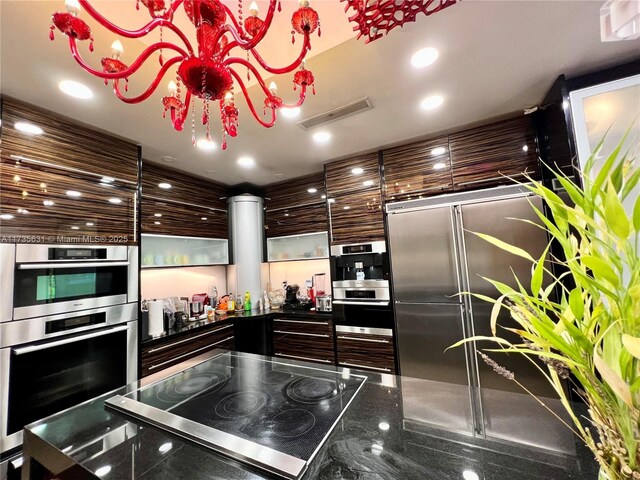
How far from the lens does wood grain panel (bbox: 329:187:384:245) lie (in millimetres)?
2592

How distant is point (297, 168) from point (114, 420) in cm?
257

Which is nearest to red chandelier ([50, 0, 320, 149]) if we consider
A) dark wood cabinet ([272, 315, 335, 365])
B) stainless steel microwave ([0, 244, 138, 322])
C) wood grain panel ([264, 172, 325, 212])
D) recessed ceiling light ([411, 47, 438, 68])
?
recessed ceiling light ([411, 47, 438, 68])

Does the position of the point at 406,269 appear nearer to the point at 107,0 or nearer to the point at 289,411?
the point at 289,411

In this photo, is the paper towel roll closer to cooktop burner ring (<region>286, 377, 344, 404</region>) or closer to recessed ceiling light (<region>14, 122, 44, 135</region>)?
recessed ceiling light (<region>14, 122, 44, 135</region>)

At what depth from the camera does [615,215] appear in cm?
40

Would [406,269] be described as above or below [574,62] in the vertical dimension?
below

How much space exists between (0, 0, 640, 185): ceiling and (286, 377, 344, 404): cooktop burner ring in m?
1.58

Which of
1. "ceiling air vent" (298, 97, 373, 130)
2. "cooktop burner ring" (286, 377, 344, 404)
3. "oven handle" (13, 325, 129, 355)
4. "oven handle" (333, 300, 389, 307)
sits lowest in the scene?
"cooktop burner ring" (286, 377, 344, 404)

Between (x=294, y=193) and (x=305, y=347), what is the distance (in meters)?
1.84

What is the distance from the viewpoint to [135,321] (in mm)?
2025

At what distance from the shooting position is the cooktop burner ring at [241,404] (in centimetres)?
91

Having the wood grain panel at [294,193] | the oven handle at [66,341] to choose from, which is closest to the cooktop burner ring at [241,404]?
the oven handle at [66,341]

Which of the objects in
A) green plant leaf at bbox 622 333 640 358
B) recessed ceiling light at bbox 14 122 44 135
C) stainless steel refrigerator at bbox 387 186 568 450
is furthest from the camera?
stainless steel refrigerator at bbox 387 186 568 450

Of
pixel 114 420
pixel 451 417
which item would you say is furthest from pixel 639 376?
pixel 114 420
